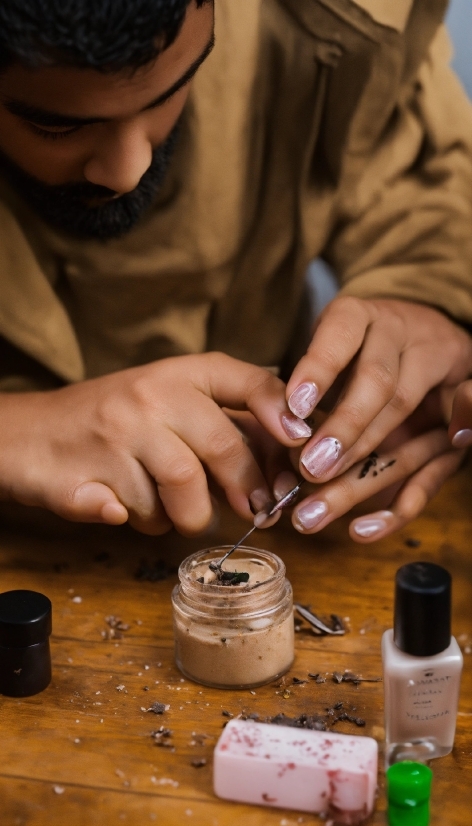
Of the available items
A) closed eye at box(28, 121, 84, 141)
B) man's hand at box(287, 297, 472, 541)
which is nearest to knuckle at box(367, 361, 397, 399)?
man's hand at box(287, 297, 472, 541)

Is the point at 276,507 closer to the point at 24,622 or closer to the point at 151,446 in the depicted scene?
the point at 151,446

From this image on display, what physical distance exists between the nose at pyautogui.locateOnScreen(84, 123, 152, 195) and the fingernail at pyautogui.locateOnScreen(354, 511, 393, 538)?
37cm

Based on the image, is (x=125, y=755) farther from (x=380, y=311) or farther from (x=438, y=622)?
(x=380, y=311)

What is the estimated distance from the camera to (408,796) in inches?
23.0

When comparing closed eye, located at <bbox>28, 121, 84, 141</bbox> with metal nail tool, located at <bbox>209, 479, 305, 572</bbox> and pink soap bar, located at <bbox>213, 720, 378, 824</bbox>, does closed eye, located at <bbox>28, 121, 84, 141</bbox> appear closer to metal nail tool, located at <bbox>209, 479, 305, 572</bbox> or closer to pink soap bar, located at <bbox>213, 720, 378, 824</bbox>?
metal nail tool, located at <bbox>209, 479, 305, 572</bbox>

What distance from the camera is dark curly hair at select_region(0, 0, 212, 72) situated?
0.59 m

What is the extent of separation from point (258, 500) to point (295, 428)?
0.08 metres

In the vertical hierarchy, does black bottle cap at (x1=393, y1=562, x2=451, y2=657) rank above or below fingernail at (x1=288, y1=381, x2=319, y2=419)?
below

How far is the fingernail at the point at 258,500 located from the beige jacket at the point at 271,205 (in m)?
0.28

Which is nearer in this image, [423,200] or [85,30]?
[85,30]

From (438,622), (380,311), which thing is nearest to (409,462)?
(380,311)

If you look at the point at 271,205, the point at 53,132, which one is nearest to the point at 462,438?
the point at 271,205

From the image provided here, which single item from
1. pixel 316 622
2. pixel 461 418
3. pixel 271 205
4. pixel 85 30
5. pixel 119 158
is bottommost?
pixel 316 622

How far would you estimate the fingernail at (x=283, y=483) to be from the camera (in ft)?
2.83
